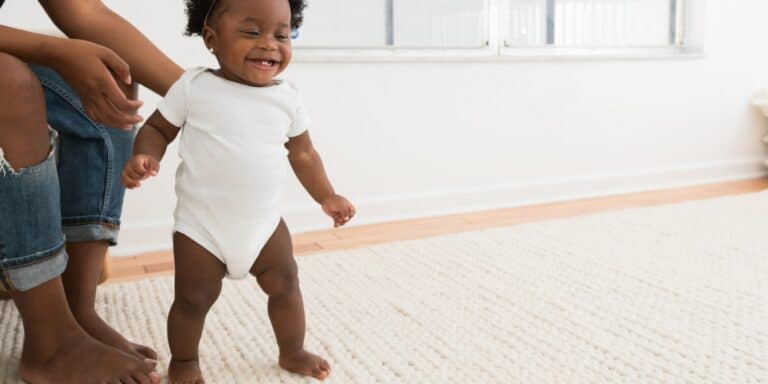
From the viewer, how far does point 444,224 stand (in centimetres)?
221

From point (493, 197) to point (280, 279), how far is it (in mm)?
1574

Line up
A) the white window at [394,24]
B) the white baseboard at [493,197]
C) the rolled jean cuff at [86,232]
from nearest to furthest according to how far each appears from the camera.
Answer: the rolled jean cuff at [86,232], the white baseboard at [493,197], the white window at [394,24]

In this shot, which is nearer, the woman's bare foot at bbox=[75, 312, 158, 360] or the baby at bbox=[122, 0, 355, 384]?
the baby at bbox=[122, 0, 355, 384]

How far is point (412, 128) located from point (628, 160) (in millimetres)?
986

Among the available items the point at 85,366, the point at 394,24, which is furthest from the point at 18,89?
the point at 394,24

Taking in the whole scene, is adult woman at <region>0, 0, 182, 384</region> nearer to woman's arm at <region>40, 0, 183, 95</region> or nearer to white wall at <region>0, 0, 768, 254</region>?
woman's arm at <region>40, 0, 183, 95</region>

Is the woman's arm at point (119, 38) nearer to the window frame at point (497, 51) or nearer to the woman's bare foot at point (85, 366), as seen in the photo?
the woman's bare foot at point (85, 366)

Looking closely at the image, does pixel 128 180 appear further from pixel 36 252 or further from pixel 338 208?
pixel 338 208

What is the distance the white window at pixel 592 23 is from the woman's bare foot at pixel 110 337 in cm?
179

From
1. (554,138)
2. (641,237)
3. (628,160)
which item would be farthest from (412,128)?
(628,160)

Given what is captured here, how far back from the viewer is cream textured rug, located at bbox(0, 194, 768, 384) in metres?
1.01

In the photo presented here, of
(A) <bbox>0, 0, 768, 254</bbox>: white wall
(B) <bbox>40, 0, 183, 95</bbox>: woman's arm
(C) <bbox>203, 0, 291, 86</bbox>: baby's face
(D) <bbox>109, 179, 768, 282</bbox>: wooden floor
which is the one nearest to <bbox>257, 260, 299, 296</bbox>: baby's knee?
(C) <bbox>203, 0, 291, 86</bbox>: baby's face

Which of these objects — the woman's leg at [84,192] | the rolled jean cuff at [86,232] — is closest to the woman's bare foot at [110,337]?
Answer: the woman's leg at [84,192]

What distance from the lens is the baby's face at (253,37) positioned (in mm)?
869
